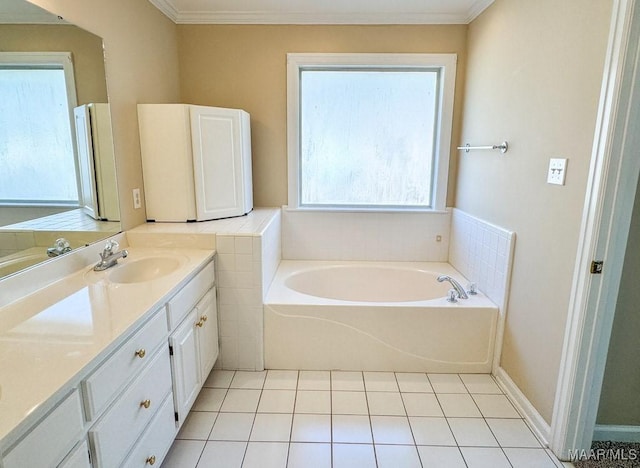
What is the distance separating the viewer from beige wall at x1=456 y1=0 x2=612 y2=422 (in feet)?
4.87

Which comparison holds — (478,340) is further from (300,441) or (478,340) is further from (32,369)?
(32,369)

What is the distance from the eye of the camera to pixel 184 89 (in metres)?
2.84

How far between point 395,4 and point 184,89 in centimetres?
174

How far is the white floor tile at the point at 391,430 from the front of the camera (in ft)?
5.61

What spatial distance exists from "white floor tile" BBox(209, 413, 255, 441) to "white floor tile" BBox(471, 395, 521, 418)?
4.15 ft

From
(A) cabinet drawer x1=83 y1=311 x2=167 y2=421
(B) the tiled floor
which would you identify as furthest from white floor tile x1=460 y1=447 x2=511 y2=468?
(A) cabinet drawer x1=83 y1=311 x2=167 y2=421

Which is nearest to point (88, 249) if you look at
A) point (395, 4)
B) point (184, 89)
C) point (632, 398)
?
point (184, 89)

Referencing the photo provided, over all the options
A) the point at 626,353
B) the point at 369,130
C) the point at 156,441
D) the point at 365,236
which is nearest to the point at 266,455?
the point at 156,441

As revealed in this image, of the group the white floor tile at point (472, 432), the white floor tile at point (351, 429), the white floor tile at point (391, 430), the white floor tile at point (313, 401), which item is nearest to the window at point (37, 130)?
the white floor tile at point (313, 401)

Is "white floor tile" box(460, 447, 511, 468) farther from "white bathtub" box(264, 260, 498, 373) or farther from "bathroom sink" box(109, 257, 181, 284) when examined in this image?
"bathroom sink" box(109, 257, 181, 284)

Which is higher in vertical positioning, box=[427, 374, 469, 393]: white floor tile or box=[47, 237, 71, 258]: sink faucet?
box=[47, 237, 71, 258]: sink faucet

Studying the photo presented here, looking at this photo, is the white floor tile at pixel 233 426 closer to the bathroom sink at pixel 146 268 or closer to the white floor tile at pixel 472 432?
the bathroom sink at pixel 146 268

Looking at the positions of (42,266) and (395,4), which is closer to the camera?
(42,266)

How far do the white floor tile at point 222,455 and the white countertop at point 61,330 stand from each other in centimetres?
79
